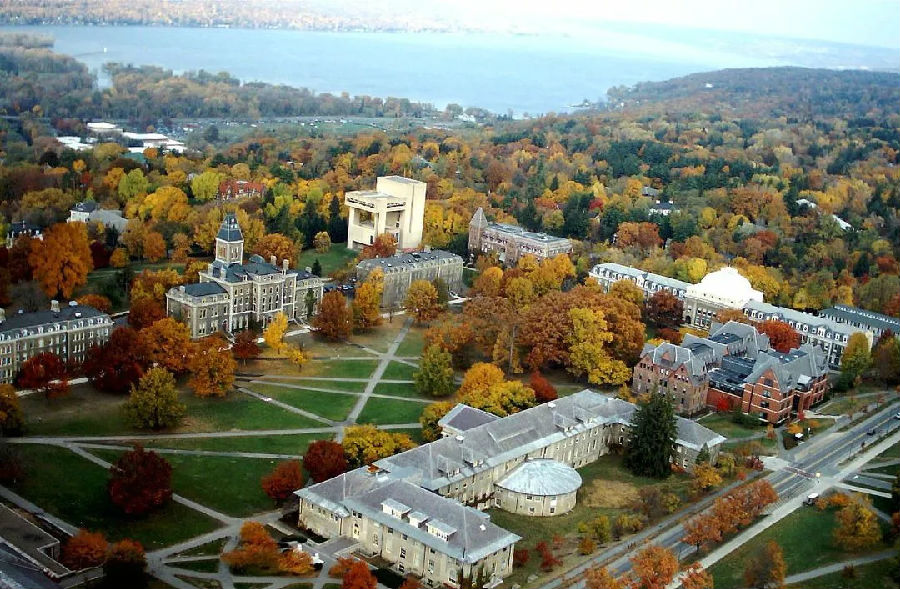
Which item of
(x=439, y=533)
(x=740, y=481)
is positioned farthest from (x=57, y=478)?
(x=740, y=481)

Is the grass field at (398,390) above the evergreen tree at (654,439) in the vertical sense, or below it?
below

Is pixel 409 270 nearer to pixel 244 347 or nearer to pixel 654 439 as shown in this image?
pixel 244 347

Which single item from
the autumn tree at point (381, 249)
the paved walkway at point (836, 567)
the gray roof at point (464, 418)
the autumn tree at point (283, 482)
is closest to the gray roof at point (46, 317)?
the autumn tree at point (283, 482)

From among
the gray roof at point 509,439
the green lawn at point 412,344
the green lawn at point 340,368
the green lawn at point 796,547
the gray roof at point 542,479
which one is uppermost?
the gray roof at point 509,439

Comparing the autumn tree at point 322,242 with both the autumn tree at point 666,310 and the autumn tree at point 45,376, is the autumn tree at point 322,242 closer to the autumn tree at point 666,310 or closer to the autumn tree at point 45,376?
the autumn tree at point 666,310

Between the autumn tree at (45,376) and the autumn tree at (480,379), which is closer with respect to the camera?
the autumn tree at (45,376)

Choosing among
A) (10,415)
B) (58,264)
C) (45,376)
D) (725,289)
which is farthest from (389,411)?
(725,289)

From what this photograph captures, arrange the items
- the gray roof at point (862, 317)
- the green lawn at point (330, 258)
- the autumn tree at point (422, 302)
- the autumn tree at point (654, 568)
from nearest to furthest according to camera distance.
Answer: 1. the autumn tree at point (654, 568)
2. the autumn tree at point (422, 302)
3. the gray roof at point (862, 317)
4. the green lawn at point (330, 258)
